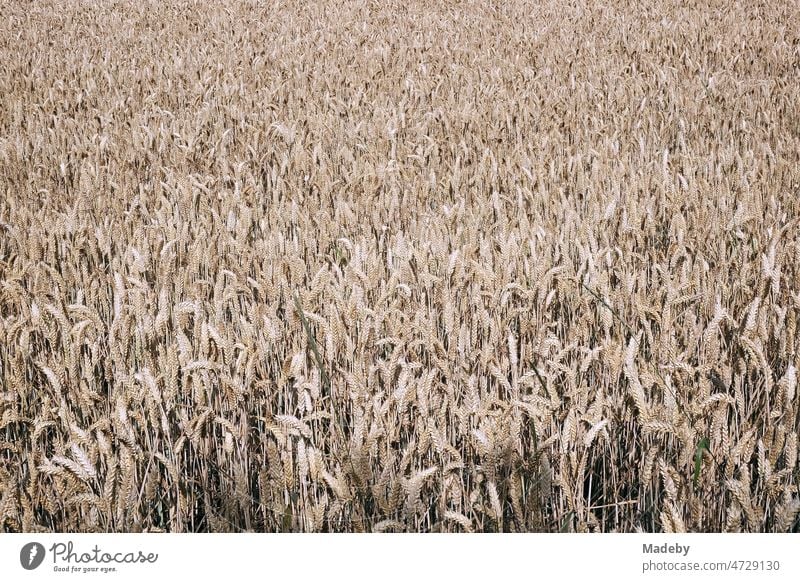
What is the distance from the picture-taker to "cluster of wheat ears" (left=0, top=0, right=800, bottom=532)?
1303mm

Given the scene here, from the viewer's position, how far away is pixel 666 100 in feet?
14.8

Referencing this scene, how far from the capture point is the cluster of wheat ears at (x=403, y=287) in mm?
1303

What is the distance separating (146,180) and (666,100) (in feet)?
9.37

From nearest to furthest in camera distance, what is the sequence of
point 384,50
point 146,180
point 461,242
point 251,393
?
point 251,393 < point 461,242 < point 146,180 < point 384,50

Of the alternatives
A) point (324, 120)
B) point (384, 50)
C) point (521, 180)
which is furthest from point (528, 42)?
point (521, 180)
